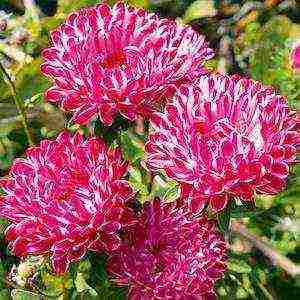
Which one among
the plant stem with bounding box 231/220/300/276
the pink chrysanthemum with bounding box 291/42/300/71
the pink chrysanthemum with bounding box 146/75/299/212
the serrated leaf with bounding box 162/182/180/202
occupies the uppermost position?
the pink chrysanthemum with bounding box 146/75/299/212

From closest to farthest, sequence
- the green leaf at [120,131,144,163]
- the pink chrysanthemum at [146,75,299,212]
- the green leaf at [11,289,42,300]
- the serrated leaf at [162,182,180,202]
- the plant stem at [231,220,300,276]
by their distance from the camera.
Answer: the pink chrysanthemum at [146,75,299,212] → the serrated leaf at [162,182,180,202] → the green leaf at [11,289,42,300] → the green leaf at [120,131,144,163] → the plant stem at [231,220,300,276]

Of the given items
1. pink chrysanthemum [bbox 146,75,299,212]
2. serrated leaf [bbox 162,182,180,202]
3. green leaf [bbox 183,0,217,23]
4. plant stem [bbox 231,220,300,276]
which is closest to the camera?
pink chrysanthemum [bbox 146,75,299,212]

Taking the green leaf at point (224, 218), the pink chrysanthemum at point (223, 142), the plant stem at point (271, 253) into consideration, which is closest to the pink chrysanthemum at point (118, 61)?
the pink chrysanthemum at point (223, 142)

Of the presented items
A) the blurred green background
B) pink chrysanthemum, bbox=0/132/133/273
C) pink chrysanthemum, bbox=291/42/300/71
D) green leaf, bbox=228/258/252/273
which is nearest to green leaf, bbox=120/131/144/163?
the blurred green background

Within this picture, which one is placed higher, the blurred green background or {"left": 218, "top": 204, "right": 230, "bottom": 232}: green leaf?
{"left": 218, "top": 204, "right": 230, "bottom": 232}: green leaf

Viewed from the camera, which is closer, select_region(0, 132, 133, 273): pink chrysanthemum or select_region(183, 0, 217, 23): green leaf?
select_region(0, 132, 133, 273): pink chrysanthemum

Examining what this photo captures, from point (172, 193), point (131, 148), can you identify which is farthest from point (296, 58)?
→ point (172, 193)

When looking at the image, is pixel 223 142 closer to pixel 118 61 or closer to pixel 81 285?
pixel 118 61

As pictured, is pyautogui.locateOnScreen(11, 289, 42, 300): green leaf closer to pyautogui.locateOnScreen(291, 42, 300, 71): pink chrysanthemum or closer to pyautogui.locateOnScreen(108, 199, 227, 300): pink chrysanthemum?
pyautogui.locateOnScreen(108, 199, 227, 300): pink chrysanthemum
